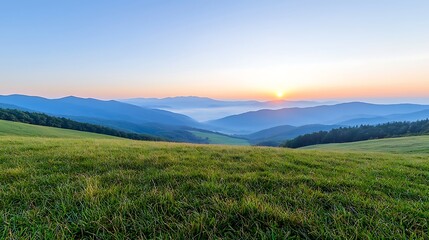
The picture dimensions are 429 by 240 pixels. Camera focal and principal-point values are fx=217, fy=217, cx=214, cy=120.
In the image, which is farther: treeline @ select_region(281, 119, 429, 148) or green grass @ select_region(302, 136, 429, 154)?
treeline @ select_region(281, 119, 429, 148)

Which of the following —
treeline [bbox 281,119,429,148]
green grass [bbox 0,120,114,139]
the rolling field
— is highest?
the rolling field

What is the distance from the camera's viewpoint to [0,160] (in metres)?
5.80

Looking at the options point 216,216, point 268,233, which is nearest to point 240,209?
point 216,216

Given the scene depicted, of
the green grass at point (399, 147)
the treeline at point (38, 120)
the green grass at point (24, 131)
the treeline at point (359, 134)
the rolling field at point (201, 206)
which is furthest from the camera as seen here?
the treeline at point (359, 134)

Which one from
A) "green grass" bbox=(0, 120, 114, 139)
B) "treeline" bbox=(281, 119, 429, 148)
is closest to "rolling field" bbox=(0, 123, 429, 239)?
"green grass" bbox=(0, 120, 114, 139)

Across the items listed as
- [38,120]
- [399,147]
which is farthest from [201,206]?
[38,120]

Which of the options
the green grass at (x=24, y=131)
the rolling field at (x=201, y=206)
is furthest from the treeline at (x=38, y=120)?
the rolling field at (x=201, y=206)

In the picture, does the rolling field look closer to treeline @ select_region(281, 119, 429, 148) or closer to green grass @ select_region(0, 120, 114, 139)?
green grass @ select_region(0, 120, 114, 139)

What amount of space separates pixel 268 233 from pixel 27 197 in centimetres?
355

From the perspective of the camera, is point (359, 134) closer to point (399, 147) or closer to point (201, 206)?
point (399, 147)

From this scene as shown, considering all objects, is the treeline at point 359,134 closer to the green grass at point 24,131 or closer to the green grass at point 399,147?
the green grass at point 399,147

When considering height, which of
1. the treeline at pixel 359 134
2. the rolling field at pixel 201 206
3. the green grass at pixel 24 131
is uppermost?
the rolling field at pixel 201 206

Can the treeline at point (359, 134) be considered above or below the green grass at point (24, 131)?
below

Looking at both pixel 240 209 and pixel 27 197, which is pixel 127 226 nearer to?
pixel 240 209
